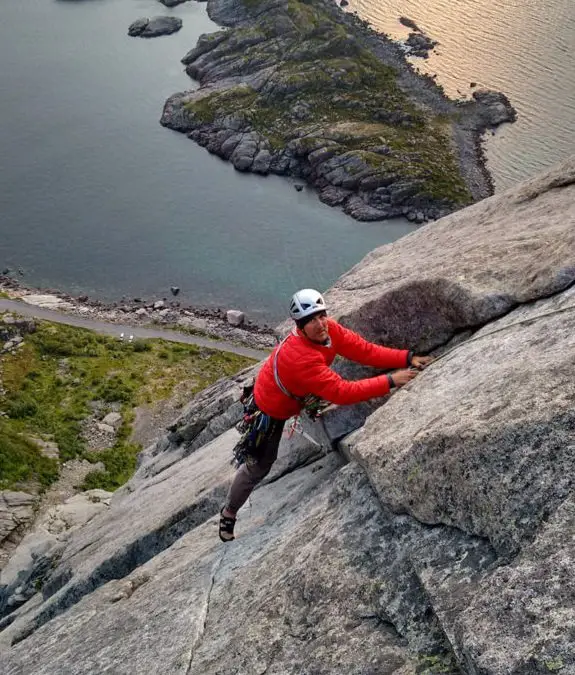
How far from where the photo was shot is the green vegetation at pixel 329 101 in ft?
329

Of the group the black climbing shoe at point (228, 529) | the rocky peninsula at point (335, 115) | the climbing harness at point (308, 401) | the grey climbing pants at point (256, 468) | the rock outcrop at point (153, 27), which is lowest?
the rocky peninsula at point (335, 115)

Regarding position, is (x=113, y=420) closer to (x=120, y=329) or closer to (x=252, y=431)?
(x=120, y=329)

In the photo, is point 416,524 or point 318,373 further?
point 318,373

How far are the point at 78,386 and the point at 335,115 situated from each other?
69423 millimetres

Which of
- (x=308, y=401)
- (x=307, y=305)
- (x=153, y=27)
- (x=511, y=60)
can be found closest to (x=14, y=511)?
(x=308, y=401)

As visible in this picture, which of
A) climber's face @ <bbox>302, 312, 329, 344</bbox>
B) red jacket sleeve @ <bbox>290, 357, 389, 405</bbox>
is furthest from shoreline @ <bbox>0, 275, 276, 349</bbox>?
red jacket sleeve @ <bbox>290, 357, 389, 405</bbox>

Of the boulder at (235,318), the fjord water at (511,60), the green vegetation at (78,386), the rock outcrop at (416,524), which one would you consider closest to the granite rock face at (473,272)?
the rock outcrop at (416,524)

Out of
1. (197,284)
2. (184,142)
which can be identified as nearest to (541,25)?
(184,142)

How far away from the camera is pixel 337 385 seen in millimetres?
10750

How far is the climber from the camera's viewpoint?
35.4 ft

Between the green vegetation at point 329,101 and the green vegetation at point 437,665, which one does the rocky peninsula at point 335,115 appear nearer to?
the green vegetation at point 329,101

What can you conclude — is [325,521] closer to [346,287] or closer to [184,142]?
[346,287]

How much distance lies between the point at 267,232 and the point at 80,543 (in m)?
74.8

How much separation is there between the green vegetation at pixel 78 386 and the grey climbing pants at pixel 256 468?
35.3 meters
